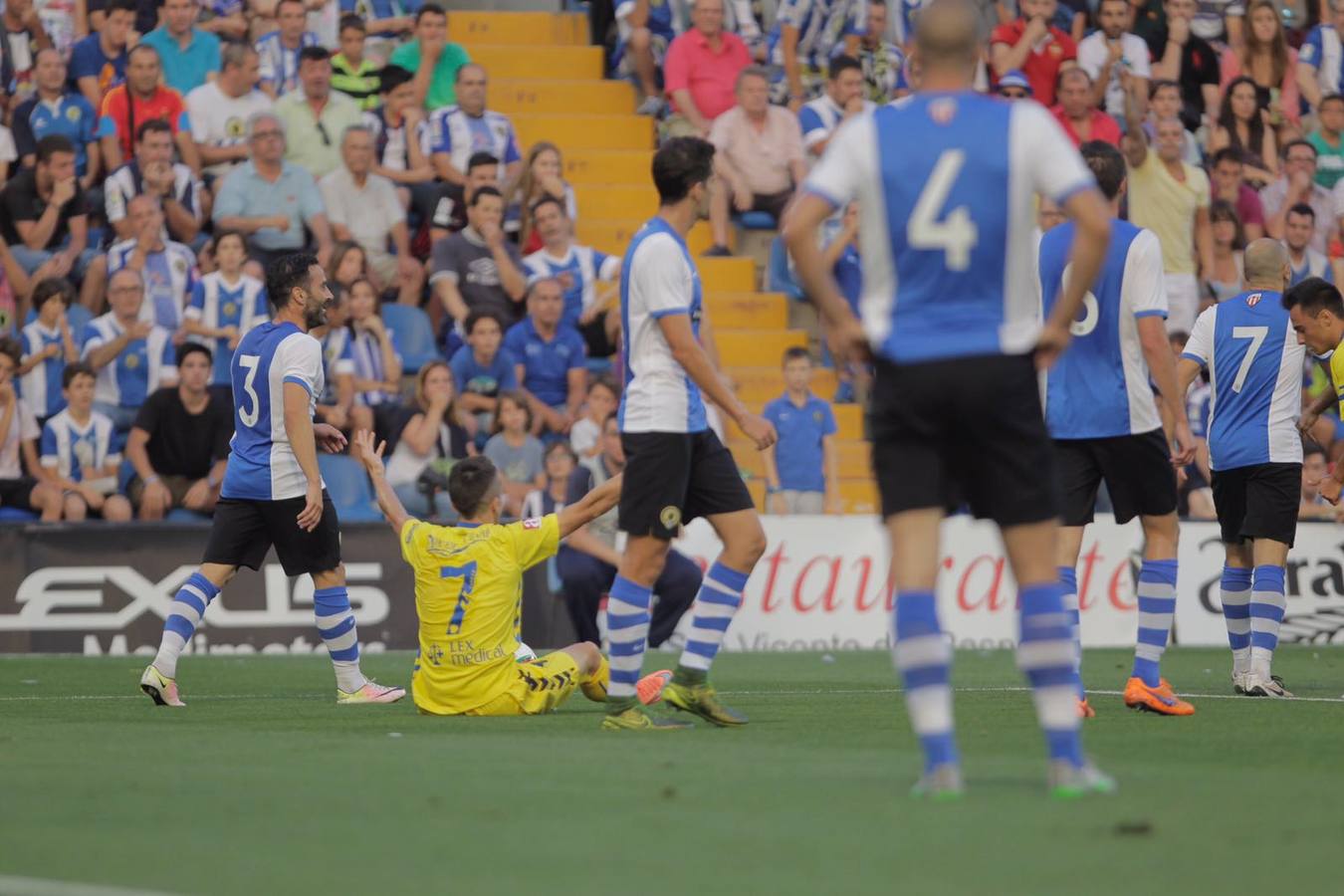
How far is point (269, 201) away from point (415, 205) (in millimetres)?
1649

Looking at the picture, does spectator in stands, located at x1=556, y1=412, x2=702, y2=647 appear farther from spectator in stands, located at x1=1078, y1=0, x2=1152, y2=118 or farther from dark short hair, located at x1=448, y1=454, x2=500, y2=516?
spectator in stands, located at x1=1078, y1=0, x2=1152, y2=118

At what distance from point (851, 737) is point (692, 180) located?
8.26 feet

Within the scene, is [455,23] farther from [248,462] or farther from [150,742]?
[150,742]

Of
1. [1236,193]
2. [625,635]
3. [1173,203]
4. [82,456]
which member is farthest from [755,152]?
[625,635]

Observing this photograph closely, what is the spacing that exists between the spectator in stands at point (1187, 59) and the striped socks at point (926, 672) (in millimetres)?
17985

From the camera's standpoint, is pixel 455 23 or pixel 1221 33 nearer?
pixel 455 23

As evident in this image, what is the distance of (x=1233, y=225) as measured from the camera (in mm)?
21438

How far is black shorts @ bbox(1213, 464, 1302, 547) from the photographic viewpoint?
37.6 feet

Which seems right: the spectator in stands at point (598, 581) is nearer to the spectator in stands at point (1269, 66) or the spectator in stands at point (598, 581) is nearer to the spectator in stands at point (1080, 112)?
the spectator in stands at point (1080, 112)

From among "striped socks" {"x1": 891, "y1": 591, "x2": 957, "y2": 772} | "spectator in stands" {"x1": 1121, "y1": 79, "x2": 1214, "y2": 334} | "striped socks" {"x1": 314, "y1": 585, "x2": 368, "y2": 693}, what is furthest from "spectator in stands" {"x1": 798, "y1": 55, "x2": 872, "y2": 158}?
"striped socks" {"x1": 891, "y1": 591, "x2": 957, "y2": 772}

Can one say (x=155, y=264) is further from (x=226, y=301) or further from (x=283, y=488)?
(x=283, y=488)

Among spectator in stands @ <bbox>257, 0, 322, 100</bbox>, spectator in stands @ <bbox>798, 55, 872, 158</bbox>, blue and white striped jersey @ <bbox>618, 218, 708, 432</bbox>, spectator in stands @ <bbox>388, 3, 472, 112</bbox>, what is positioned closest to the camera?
blue and white striped jersey @ <bbox>618, 218, 708, 432</bbox>

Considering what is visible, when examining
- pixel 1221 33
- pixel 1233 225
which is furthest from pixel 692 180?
pixel 1221 33

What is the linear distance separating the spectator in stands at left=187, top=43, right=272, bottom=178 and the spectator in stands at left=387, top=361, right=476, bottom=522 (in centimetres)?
300
